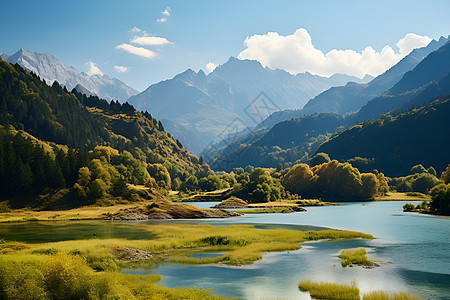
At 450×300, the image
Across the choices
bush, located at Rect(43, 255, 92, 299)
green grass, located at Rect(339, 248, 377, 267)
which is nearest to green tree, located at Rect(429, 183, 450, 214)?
green grass, located at Rect(339, 248, 377, 267)

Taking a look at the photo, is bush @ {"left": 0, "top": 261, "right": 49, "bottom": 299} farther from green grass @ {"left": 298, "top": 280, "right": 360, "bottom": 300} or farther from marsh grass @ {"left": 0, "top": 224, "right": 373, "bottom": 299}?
green grass @ {"left": 298, "top": 280, "right": 360, "bottom": 300}

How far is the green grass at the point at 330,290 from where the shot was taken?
35.4 meters

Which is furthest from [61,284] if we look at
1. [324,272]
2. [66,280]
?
[324,272]

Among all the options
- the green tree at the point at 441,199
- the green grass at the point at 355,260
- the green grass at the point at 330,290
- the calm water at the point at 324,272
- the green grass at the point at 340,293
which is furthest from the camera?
the green tree at the point at 441,199

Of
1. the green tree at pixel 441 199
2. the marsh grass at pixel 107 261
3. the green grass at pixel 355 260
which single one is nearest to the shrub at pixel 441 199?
the green tree at pixel 441 199

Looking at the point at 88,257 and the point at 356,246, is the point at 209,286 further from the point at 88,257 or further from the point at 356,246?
the point at 356,246

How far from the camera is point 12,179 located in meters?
148

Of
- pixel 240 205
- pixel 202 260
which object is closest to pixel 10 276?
pixel 202 260

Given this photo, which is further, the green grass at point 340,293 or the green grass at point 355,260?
the green grass at point 355,260

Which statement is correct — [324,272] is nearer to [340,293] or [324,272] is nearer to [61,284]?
[340,293]

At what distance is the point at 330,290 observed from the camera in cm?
3703

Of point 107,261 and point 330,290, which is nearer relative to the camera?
point 330,290

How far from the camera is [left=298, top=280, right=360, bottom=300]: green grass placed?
3541 cm

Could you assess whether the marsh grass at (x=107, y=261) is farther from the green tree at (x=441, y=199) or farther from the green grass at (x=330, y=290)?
the green tree at (x=441, y=199)
